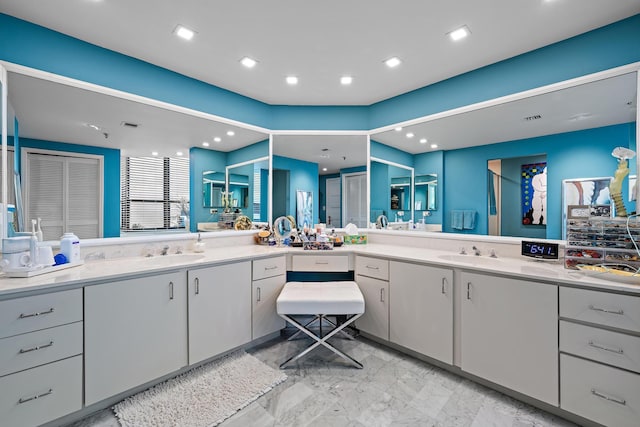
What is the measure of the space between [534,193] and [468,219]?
50cm

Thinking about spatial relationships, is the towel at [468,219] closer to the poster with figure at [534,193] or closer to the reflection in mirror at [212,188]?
the poster with figure at [534,193]

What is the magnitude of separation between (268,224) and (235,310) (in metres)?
1.13

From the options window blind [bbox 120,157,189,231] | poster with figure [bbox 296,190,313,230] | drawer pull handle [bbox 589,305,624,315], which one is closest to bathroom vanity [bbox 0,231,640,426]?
drawer pull handle [bbox 589,305,624,315]

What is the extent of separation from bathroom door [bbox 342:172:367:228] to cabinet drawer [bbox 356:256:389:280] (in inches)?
32.6

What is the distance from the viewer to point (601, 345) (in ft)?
4.36

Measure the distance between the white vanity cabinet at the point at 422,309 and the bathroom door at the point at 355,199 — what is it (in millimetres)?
1088

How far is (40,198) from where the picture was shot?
1.75 meters

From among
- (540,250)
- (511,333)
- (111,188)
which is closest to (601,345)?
(511,333)

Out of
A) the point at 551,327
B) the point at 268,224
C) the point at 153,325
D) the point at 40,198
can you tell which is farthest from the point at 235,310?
the point at 551,327

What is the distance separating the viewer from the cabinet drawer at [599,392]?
1.25 m

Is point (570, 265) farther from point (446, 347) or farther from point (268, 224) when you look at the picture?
point (268, 224)

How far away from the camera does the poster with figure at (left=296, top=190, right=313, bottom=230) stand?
315 cm

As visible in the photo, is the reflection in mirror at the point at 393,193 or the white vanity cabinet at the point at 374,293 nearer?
the white vanity cabinet at the point at 374,293

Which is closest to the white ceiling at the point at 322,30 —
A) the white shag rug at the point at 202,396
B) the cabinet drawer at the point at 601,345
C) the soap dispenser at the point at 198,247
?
the soap dispenser at the point at 198,247
